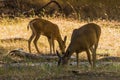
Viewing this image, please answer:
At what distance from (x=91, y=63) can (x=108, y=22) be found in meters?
14.0

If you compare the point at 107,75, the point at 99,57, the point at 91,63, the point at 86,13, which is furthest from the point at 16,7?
the point at 107,75

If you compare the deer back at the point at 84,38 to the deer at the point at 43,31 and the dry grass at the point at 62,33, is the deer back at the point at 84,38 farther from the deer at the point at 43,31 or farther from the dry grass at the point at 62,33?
the deer at the point at 43,31

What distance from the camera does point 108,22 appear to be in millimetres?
26531

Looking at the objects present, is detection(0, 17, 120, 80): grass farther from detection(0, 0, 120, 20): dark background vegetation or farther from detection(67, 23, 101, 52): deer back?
detection(0, 0, 120, 20): dark background vegetation

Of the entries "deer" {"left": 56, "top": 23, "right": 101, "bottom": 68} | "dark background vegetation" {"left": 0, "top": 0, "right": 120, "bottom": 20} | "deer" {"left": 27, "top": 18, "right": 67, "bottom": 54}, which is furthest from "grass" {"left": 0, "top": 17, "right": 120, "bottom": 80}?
"dark background vegetation" {"left": 0, "top": 0, "right": 120, "bottom": 20}

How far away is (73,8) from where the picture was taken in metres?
28.5

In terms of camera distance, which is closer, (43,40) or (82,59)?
(82,59)

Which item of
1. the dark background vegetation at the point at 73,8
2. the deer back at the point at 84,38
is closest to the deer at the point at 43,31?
the deer back at the point at 84,38

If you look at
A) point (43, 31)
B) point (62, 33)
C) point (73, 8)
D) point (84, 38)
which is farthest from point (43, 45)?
point (73, 8)

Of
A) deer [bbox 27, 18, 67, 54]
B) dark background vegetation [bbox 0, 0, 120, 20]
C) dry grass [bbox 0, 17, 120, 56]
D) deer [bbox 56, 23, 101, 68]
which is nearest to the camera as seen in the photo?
deer [bbox 56, 23, 101, 68]

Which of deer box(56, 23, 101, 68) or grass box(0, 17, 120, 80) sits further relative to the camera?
deer box(56, 23, 101, 68)

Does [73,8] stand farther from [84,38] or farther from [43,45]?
[84,38]

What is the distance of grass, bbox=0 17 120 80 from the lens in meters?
10.8

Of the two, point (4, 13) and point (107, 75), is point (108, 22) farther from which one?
point (107, 75)
